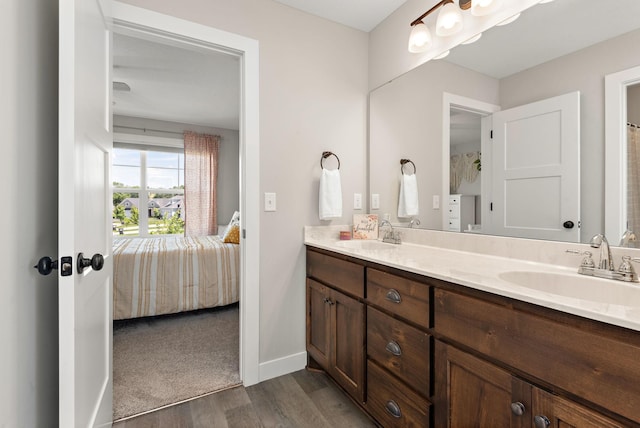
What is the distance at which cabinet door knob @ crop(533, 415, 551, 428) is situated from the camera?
2.56 ft

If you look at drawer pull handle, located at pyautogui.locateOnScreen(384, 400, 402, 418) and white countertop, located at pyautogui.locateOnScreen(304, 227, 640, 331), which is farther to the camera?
drawer pull handle, located at pyautogui.locateOnScreen(384, 400, 402, 418)

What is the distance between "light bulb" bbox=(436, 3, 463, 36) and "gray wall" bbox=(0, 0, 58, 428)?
1721 mm

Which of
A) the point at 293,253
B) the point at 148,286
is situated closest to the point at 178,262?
the point at 148,286

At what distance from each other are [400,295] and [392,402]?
1.55 ft

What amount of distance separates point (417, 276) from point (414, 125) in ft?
3.92

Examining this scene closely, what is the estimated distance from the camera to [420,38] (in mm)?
1746

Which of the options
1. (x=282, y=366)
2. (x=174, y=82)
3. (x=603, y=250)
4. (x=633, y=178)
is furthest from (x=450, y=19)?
(x=174, y=82)

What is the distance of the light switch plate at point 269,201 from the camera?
1.89 meters

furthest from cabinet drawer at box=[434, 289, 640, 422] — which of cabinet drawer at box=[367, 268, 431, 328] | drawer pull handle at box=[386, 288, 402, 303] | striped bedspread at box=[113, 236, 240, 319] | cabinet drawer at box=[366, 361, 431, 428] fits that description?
striped bedspread at box=[113, 236, 240, 319]

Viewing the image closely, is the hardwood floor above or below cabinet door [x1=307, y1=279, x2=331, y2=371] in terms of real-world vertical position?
below

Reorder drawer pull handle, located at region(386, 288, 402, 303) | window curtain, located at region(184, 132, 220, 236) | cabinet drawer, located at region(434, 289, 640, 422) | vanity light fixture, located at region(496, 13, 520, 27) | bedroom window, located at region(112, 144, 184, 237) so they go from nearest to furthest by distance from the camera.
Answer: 1. cabinet drawer, located at region(434, 289, 640, 422)
2. drawer pull handle, located at region(386, 288, 402, 303)
3. vanity light fixture, located at region(496, 13, 520, 27)
4. bedroom window, located at region(112, 144, 184, 237)
5. window curtain, located at region(184, 132, 220, 236)

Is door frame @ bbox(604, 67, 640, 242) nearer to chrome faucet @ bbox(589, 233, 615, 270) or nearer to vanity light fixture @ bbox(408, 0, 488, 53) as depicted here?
chrome faucet @ bbox(589, 233, 615, 270)

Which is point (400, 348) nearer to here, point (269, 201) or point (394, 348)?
point (394, 348)

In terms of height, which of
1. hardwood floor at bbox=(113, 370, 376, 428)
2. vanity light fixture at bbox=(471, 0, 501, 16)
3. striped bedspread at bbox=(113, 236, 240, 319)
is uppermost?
vanity light fixture at bbox=(471, 0, 501, 16)
